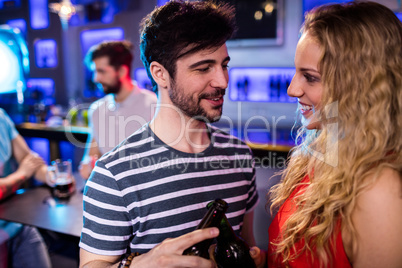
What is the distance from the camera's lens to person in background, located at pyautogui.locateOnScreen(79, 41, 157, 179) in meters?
2.94

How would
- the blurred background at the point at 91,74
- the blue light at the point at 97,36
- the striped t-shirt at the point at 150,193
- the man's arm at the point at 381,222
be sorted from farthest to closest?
the blue light at the point at 97,36 < the blurred background at the point at 91,74 < the striped t-shirt at the point at 150,193 < the man's arm at the point at 381,222

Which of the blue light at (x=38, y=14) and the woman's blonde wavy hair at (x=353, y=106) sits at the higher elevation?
the blue light at (x=38, y=14)

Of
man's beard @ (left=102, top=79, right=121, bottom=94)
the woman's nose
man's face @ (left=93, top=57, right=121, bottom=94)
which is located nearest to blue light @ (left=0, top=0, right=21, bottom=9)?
man's face @ (left=93, top=57, right=121, bottom=94)

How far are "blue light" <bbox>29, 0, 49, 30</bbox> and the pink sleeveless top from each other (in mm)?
5599

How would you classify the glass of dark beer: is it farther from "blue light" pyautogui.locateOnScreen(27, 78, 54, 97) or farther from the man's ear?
Result: "blue light" pyautogui.locateOnScreen(27, 78, 54, 97)

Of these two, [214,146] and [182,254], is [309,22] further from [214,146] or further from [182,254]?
A: [182,254]

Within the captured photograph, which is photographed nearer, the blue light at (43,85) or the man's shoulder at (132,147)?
the man's shoulder at (132,147)

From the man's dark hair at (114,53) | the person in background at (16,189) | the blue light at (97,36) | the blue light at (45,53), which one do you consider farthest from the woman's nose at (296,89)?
the blue light at (45,53)

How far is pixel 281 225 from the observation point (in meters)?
1.11

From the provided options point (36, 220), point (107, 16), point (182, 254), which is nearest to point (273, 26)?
point (107, 16)

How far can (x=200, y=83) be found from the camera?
1264mm

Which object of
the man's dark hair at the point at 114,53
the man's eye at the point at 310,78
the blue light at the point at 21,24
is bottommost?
the man's eye at the point at 310,78

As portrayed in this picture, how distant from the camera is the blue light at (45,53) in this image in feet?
18.5

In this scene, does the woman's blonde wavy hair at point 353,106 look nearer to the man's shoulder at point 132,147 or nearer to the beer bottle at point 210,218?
the beer bottle at point 210,218
